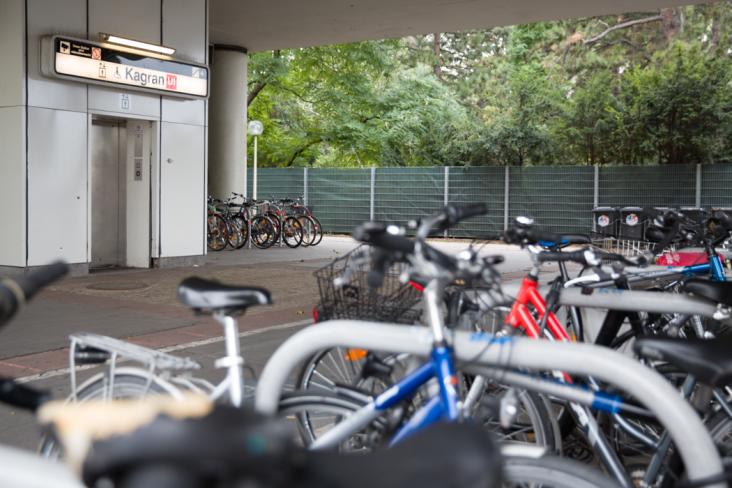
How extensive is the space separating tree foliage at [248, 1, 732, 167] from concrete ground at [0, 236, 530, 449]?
10295 mm

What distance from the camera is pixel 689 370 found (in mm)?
2414

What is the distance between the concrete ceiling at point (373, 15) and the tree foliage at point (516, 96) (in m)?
5.71

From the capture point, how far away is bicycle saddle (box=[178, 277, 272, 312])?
259 cm

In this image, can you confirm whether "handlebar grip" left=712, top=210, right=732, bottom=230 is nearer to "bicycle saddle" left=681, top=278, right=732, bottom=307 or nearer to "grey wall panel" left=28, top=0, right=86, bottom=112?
"bicycle saddle" left=681, top=278, right=732, bottom=307

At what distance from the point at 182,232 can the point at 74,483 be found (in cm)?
1174

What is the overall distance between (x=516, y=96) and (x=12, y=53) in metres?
16.1

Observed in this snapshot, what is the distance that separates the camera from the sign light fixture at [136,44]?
1134 cm

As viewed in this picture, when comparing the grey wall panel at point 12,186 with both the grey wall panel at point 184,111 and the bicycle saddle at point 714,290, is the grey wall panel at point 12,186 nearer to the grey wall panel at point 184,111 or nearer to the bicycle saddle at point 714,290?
the grey wall panel at point 184,111

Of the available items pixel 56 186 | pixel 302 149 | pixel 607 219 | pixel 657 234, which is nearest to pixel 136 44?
pixel 56 186

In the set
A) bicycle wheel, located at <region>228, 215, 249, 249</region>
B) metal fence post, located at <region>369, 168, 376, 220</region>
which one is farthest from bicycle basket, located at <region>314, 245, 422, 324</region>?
metal fence post, located at <region>369, 168, 376, 220</region>

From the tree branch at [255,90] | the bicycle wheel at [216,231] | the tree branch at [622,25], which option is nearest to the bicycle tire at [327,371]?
the bicycle wheel at [216,231]

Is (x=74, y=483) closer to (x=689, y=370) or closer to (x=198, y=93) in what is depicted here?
(x=689, y=370)

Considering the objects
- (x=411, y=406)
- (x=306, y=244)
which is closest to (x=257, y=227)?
(x=306, y=244)

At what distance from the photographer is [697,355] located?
241cm
